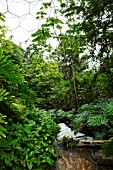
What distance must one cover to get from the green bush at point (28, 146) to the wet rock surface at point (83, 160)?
0.18 m

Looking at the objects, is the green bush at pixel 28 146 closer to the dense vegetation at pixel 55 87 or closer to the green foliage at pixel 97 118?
the dense vegetation at pixel 55 87

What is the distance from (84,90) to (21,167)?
309 centimetres

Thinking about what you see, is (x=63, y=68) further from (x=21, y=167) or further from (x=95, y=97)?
(x=21, y=167)

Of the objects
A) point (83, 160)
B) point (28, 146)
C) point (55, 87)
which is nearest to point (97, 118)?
point (83, 160)

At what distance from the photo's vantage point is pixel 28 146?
2.44m

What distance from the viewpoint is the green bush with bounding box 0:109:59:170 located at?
2.21m

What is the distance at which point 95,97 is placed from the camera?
464 cm

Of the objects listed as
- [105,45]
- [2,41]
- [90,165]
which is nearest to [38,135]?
[90,165]

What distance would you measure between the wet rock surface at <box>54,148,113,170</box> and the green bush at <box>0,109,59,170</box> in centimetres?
18

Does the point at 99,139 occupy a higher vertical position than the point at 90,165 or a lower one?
higher

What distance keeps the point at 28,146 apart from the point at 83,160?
0.85 meters

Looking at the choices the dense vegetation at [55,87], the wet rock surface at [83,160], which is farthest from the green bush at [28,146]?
the wet rock surface at [83,160]

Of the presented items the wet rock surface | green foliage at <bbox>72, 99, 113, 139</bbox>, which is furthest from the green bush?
green foliage at <bbox>72, 99, 113, 139</bbox>

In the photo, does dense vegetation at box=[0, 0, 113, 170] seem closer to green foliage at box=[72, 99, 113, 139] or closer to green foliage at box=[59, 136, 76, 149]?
green foliage at box=[72, 99, 113, 139]
